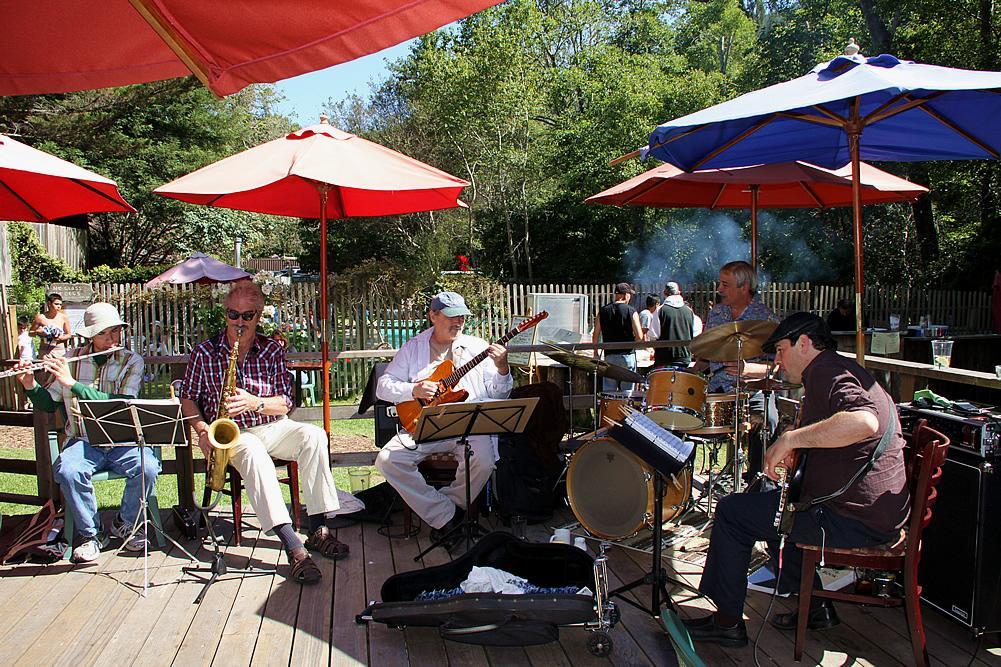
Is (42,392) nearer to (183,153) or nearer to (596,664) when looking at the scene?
(596,664)

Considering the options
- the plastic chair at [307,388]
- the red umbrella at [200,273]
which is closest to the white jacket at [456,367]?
the plastic chair at [307,388]

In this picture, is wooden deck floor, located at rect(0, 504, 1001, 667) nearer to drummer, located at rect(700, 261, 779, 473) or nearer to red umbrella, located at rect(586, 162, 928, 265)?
drummer, located at rect(700, 261, 779, 473)

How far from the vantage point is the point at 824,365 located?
3221 mm

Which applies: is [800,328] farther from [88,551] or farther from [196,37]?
[88,551]

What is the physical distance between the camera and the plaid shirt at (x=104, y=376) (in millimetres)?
4590

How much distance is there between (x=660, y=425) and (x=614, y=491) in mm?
478

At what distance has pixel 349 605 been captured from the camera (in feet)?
12.7

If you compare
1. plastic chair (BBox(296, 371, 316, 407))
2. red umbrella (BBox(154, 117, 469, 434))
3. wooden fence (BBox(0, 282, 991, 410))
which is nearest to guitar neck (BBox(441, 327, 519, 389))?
red umbrella (BBox(154, 117, 469, 434))

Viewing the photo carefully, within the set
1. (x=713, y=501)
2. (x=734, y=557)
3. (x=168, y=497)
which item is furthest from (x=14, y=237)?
(x=734, y=557)

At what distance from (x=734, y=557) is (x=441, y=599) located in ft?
4.33

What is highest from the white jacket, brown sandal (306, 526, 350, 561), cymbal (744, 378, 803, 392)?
the white jacket

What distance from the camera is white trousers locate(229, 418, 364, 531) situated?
4.32m

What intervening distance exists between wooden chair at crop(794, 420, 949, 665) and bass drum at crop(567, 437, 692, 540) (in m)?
1.17

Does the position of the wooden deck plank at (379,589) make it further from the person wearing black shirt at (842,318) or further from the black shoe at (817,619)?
the person wearing black shirt at (842,318)
